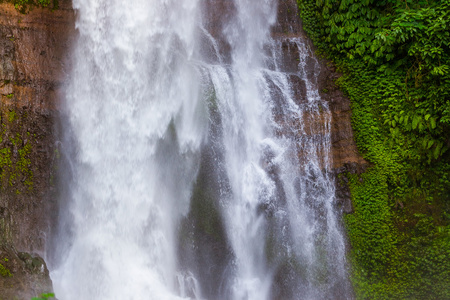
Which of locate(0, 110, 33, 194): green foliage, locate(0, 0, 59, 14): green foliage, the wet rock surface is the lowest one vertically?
the wet rock surface

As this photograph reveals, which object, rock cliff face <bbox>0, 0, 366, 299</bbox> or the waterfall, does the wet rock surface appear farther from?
the waterfall

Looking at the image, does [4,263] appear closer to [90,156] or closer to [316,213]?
[90,156]

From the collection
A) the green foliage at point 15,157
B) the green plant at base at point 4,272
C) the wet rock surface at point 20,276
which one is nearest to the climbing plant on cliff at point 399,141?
the wet rock surface at point 20,276

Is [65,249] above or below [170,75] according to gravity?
below

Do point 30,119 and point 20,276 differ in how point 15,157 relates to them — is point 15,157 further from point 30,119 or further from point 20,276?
point 20,276

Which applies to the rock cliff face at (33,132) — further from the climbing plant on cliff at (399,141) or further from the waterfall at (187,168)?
the climbing plant on cliff at (399,141)

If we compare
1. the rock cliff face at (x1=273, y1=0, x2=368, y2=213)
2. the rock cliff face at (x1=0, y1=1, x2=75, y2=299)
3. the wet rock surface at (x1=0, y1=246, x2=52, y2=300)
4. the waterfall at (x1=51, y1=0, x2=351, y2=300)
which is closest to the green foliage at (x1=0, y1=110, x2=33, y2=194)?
the rock cliff face at (x1=0, y1=1, x2=75, y2=299)

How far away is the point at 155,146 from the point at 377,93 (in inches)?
204

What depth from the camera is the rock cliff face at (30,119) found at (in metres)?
7.07

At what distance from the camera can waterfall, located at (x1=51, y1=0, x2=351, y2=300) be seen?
24.2ft

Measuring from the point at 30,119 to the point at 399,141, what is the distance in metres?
7.98

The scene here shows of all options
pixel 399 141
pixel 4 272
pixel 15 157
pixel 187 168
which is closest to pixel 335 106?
pixel 399 141

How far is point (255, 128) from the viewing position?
8148mm

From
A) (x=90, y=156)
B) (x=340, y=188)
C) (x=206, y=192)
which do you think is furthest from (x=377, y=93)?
(x=90, y=156)
